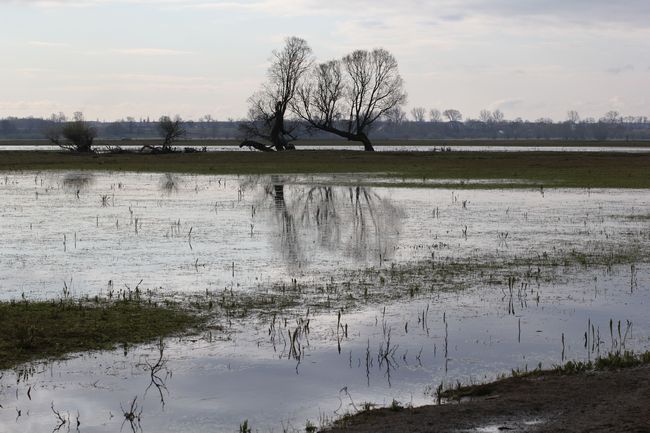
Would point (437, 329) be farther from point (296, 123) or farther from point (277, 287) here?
point (296, 123)

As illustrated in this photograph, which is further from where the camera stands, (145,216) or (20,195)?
(20,195)

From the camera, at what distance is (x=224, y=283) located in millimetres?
15555

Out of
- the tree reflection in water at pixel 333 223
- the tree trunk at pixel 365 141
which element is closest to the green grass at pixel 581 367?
the tree reflection in water at pixel 333 223

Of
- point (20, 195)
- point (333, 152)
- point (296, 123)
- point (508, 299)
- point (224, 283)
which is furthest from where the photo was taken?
point (296, 123)

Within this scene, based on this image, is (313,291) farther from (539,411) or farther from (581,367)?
(539,411)

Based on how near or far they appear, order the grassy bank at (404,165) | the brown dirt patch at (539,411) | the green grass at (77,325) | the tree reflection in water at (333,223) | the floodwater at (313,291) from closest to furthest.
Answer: the brown dirt patch at (539,411), the floodwater at (313,291), the green grass at (77,325), the tree reflection in water at (333,223), the grassy bank at (404,165)

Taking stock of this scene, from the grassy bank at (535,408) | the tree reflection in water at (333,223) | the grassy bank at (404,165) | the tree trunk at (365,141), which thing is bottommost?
the grassy bank at (535,408)

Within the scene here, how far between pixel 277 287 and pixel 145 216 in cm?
1252

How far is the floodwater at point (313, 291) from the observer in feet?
30.6

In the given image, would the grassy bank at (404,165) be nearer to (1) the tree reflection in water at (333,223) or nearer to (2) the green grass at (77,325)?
(1) the tree reflection in water at (333,223)

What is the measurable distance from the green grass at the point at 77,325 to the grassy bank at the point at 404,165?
29.4m

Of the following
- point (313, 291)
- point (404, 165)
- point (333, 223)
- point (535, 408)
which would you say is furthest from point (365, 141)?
point (535, 408)

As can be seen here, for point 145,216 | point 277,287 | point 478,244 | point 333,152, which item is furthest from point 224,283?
point 333,152

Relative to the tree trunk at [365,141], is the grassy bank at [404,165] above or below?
below
